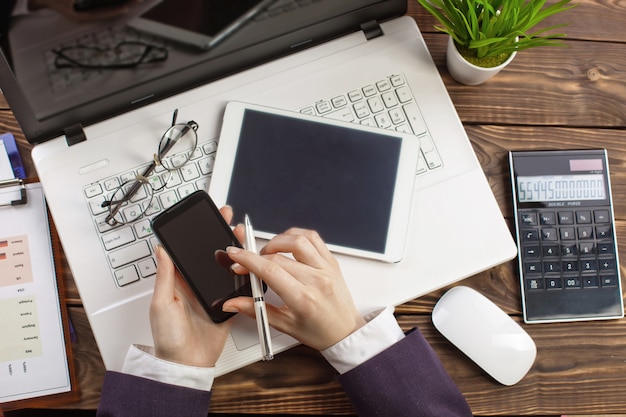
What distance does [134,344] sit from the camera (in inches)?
27.0

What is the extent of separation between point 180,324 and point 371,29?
481mm

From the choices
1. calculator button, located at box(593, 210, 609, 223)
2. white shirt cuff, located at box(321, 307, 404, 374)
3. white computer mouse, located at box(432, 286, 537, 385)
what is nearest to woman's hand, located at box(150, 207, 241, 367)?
white shirt cuff, located at box(321, 307, 404, 374)

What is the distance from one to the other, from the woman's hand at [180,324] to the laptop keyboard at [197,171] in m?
0.07

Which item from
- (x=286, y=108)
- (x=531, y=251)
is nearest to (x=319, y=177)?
(x=286, y=108)

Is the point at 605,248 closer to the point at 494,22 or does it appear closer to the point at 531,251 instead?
the point at 531,251

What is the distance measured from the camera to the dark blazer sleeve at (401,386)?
2.19 feet

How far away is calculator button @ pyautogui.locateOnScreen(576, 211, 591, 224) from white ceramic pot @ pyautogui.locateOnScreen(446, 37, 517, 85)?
0.79ft

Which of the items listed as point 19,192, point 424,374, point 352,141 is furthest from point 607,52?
point 19,192

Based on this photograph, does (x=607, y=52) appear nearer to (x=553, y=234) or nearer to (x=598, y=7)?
(x=598, y=7)

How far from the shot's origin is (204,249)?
2.19 ft

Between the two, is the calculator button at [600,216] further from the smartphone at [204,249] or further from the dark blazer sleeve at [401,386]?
the smartphone at [204,249]

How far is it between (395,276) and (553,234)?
0.25 metres

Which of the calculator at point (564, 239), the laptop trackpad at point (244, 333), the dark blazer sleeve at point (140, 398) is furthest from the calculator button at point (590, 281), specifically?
the dark blazer sleeve at point (140, 398)

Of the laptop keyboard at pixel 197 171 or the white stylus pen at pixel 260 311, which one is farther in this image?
the laptop keyboard at pixel 197 171
